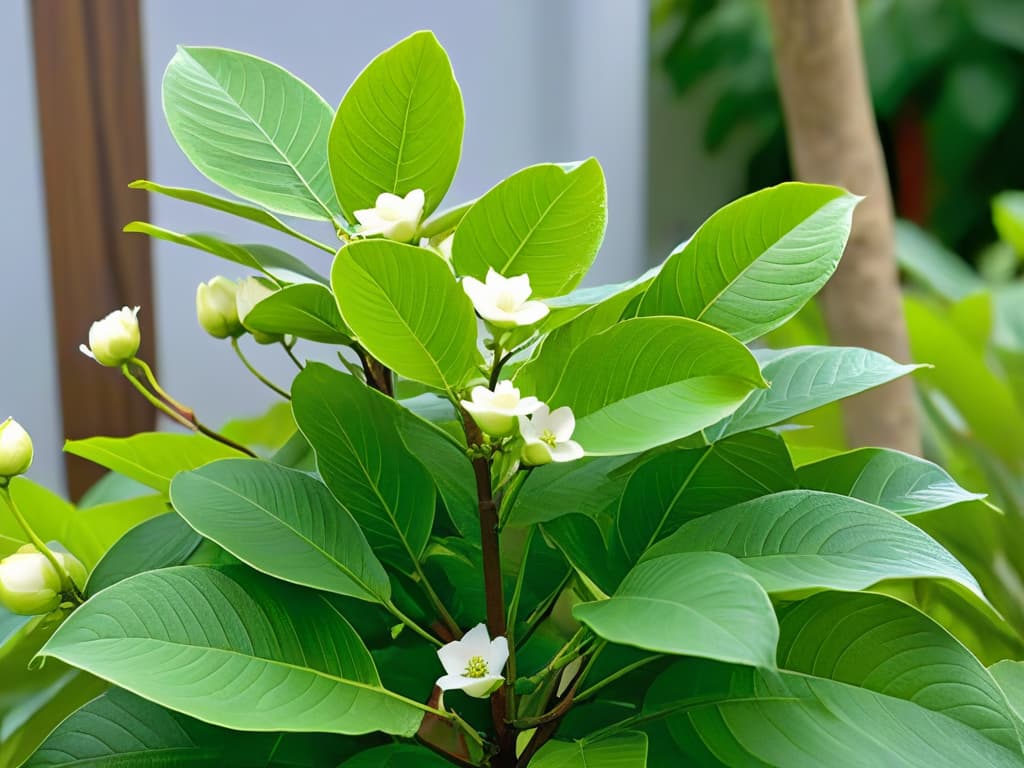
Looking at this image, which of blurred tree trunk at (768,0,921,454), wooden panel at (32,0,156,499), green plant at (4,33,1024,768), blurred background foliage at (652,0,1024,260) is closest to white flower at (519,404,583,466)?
green plant at (4,33,1024,768)

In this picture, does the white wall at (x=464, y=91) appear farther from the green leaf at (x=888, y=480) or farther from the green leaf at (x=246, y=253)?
the green leaf at (x=888, y=480)

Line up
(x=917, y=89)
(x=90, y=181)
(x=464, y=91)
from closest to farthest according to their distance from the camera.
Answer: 1. (x=90, y=181)
2. (x=464, y=91)
3. (x=917, y=89)

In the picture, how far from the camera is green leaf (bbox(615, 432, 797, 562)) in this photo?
28 centimetres

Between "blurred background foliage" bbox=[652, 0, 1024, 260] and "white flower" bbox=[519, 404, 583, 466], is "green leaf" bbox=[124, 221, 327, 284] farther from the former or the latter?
"blurred background foliage" bbox=[652, 0, 1024, 260]

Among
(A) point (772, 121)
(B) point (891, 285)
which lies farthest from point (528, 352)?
(A) point (772, 121)

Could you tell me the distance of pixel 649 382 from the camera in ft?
0.79

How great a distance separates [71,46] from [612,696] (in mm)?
908

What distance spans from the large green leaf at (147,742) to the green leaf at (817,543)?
0.12 meters

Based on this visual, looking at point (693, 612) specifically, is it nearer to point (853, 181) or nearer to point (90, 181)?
point (853, 181)

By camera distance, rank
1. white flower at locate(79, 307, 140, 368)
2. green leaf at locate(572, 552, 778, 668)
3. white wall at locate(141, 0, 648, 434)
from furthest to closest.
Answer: white wall at locate(141, 0, 648, 434), white flower at locate(79, 307, 140, 368), green leaf at locate(572, 552, 778, 668)

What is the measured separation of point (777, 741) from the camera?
0.77 feet

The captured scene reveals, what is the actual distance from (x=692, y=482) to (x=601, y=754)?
0.08 m

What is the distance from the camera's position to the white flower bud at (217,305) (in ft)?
1.04

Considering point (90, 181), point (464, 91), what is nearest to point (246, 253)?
point (90, 181)
